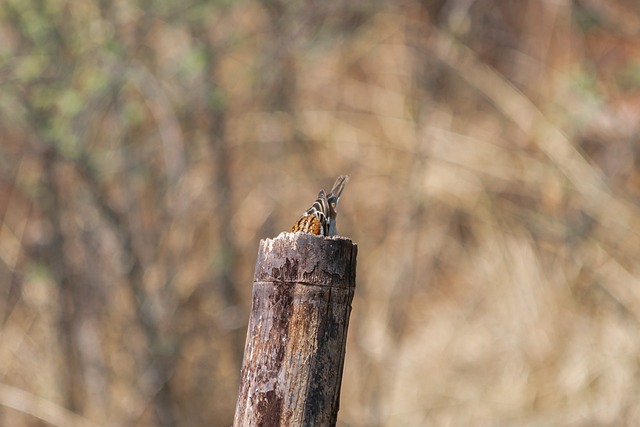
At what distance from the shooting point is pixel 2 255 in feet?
24.2

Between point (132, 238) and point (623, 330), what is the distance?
133 inches

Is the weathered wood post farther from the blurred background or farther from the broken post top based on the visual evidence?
the blurred background

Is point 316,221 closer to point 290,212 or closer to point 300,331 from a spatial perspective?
point 300,331

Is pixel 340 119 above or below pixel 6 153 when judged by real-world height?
above

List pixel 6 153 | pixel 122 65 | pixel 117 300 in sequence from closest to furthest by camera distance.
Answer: pixel 122 65 → pixel 6 153 → pixel 117 300

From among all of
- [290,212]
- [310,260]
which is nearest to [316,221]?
[310,260]

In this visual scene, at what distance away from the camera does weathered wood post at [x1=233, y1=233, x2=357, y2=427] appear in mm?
2291

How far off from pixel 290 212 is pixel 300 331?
5843mm

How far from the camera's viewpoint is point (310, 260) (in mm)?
2293

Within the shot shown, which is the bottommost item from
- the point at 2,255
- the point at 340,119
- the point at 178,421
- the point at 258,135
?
the point at 178,421

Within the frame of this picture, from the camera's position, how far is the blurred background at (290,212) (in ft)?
20.4

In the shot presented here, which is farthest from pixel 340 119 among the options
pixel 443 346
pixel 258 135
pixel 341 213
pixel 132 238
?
pixel 132 238

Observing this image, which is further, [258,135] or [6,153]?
[258,135]

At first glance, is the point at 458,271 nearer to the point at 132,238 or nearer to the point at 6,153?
the point at 132,238
